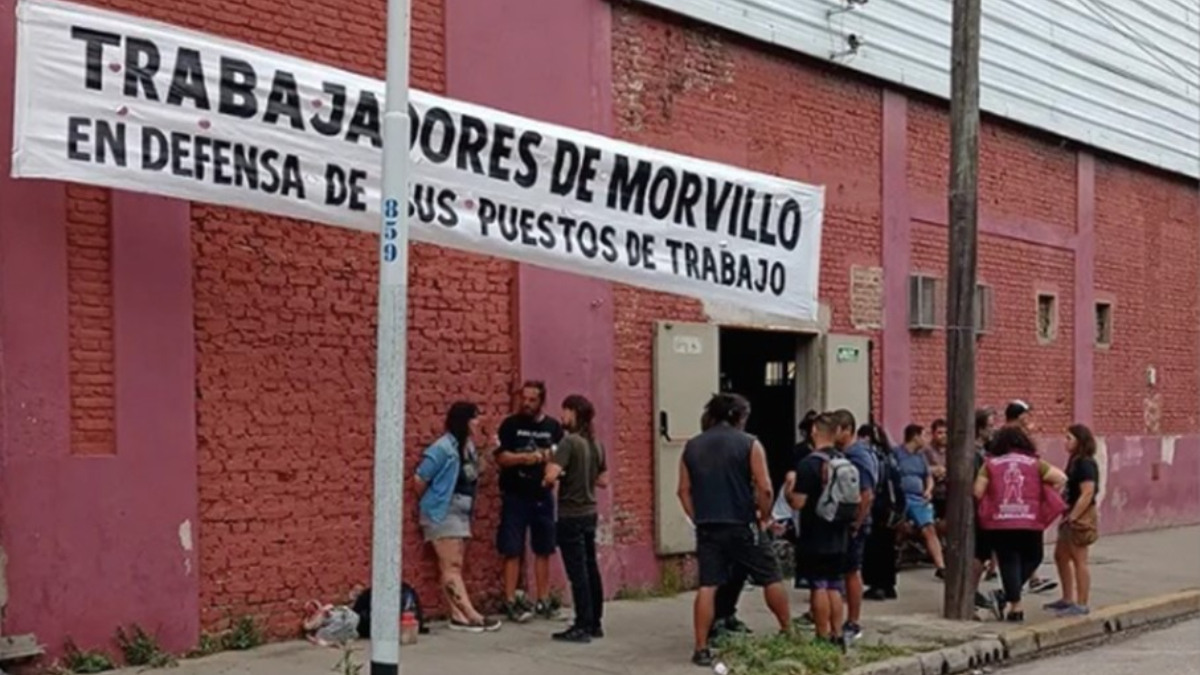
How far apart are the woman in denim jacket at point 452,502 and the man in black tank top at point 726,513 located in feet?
6.20

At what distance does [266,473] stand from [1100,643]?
702 centimetres

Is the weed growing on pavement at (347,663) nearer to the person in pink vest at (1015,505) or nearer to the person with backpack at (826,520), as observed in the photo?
the person with backpack at (826,520)

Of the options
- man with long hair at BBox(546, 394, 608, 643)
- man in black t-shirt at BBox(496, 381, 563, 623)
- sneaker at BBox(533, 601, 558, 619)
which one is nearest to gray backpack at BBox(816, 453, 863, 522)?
man with long hair at BBox(546, 394, 608, 643)

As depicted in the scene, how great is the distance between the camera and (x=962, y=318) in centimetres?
1160

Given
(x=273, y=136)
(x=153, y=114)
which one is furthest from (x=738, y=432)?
(x=153, y=114)

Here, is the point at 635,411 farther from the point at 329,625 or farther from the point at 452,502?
A: the point at 329,625

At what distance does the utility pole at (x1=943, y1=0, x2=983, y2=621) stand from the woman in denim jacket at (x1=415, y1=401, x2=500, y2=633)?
3920 mm

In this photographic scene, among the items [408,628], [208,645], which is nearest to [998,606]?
[408,628]

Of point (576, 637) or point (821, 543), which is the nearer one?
point (821, 543)

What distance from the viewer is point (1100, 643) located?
11.7 meters

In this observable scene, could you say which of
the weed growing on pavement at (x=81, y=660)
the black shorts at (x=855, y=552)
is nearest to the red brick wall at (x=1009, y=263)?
the black shorts at (x=855, y=552)

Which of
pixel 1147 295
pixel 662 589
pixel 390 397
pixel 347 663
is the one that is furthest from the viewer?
pixel 1147 295

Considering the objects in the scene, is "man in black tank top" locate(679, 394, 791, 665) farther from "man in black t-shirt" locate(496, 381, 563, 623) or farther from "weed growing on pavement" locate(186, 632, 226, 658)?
"weed growing on pavement" locate(186, 632, 226, 658)

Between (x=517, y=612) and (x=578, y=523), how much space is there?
127cm
